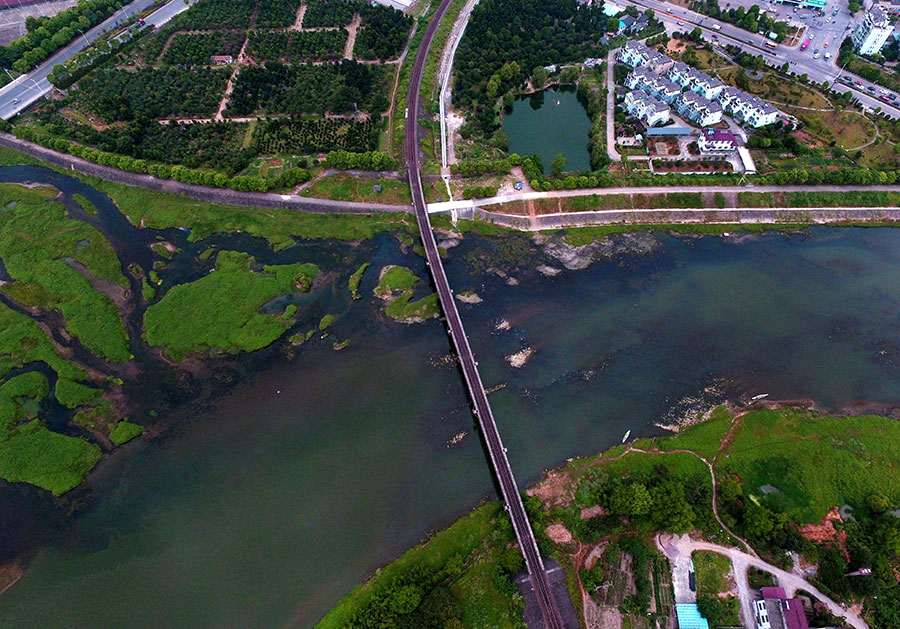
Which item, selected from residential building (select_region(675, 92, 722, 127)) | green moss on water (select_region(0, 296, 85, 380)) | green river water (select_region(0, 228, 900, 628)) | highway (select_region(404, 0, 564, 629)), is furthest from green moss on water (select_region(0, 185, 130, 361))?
residential building (select_region(675, 92, 722, 127))

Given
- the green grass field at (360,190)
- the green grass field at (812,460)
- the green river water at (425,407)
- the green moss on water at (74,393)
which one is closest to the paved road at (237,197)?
the green grass field at (360,190)

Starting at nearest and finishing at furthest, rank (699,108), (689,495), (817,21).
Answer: (689,495) < (699,108) < (817,21)

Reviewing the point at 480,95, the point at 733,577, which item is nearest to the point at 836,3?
the point at 480,95

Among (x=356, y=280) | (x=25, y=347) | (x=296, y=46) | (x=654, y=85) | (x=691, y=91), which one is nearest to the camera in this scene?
(x=25, y=347)

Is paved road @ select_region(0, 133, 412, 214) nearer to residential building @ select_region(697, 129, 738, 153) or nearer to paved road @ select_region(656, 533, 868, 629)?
residential building @ select_region(697, 129, 738, 153)

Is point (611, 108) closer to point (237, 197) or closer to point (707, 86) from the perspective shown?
point (707, 86)

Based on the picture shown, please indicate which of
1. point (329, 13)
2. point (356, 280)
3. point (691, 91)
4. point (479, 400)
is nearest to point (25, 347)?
point (356, 280)
